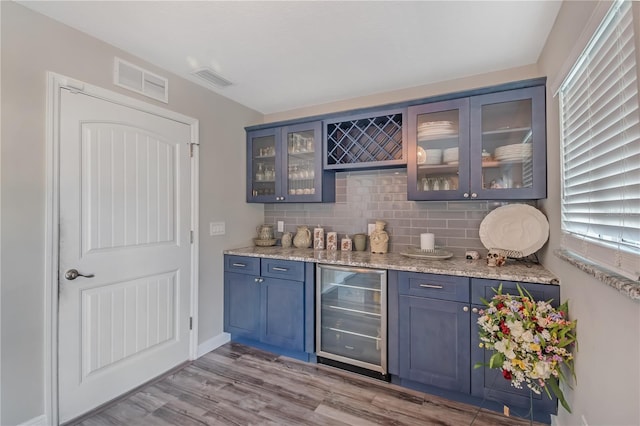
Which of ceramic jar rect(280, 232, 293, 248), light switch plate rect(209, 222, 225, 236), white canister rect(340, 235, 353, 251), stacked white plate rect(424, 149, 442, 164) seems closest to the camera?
stacked white plate rect(424, 149, 442, 164)

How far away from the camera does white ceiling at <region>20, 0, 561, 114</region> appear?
5.52 feet

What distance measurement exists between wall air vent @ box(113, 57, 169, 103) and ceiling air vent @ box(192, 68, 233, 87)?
0.93 feet

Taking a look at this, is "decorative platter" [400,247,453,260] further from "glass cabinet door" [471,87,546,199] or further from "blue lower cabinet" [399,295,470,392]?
"glass cabinet door" [471,87,546,199]

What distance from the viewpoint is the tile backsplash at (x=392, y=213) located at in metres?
2.56

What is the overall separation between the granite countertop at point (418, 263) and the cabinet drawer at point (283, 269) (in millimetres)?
49

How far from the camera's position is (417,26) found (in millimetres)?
1845

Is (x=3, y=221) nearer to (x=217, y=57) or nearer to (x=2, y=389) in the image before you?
(x=2, y=389)

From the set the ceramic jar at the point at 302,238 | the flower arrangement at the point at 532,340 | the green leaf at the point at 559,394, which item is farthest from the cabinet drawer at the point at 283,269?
the green leaf at the point at 559,394

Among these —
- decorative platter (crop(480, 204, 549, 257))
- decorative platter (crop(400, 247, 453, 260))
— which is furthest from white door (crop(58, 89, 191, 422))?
decorative platter (crop(480, 204, 549, 257))

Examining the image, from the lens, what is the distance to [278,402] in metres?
2.08

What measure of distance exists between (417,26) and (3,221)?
2683 mm

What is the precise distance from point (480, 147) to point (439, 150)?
0.99 feet

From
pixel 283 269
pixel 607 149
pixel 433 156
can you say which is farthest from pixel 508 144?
pixel 283 269

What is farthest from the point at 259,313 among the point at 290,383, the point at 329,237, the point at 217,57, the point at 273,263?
the point at 217,57
